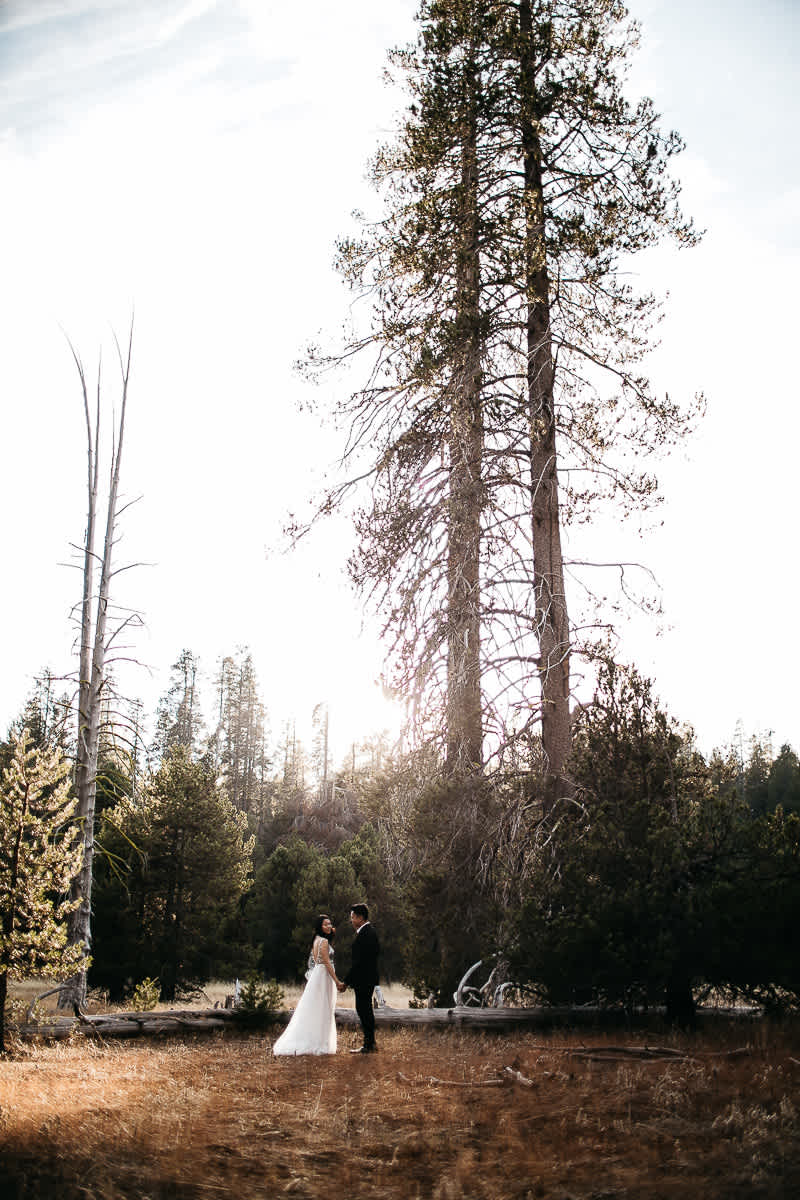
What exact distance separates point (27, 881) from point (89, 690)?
6932 millimetres

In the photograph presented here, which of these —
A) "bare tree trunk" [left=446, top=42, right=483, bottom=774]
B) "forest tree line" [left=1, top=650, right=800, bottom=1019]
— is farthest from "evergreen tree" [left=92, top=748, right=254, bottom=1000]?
"bare tree trunk" [left=446, top=42, right=483, bottom=774]

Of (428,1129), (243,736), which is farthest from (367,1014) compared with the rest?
(243,736)

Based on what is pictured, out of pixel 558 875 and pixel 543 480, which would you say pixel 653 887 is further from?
pixel 543 480

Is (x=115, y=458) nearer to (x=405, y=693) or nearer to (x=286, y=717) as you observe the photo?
(x=405, y=693)

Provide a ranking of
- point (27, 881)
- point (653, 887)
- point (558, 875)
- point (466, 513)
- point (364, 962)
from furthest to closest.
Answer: point (466, 513) → point (27, 881) → point (558, 875) → point (364, 962) → point (653, 887)

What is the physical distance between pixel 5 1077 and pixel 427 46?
14116mm

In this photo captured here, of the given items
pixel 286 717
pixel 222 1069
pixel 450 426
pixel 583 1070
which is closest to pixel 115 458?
pixel 450 426

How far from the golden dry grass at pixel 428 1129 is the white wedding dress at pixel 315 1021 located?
163 centimetres

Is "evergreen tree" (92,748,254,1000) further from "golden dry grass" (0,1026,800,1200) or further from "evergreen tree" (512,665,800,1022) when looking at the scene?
"evergreen tree" (512,665,800,1022)

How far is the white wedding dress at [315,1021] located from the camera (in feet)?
31.9

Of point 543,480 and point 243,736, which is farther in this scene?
point 243,736

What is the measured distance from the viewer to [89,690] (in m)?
17.0

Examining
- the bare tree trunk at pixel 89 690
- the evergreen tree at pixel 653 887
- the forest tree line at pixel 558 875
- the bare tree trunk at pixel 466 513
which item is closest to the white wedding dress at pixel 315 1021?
the forest tree line at pixel 558 875

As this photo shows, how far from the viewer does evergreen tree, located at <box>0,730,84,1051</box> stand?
33.6ft
